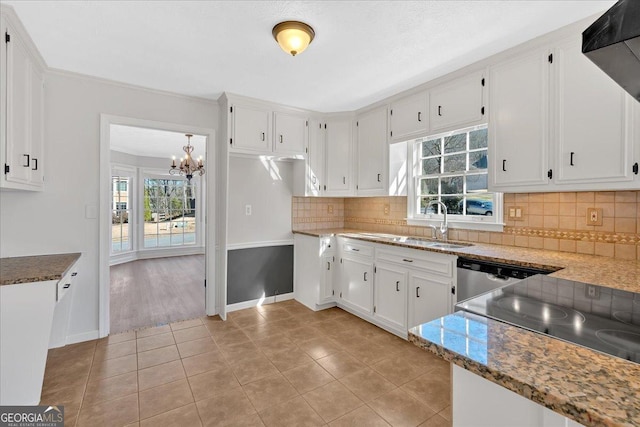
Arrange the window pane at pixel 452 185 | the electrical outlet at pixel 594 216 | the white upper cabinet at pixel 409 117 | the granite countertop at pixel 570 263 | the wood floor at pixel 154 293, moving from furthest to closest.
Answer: the wood floor at pixel 154 293 < the window pane at pixel 452 185 < the white upper cabinet at pixel 409 117 < the electrical outlet at pixel 594 216 < the granite countertop at pixel 570 263

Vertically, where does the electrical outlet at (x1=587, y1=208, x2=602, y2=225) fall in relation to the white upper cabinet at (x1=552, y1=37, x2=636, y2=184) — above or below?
below

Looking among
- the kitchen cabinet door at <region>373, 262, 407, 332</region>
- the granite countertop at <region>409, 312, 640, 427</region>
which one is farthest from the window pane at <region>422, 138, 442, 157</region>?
the granite countertop at <region>409, 312, 640, 427</region>

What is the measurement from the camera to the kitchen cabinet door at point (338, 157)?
152 inches

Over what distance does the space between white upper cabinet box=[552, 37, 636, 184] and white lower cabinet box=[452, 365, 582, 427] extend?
1939mm

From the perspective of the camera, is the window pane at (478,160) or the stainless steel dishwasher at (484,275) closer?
the stainless steel dishwasher at (484,275)

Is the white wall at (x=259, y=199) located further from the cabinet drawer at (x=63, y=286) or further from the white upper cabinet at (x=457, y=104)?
the white upper cabinet at (x=457, y=104)

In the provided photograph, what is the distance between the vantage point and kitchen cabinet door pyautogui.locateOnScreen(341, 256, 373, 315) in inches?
125

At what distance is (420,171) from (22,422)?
3.71 m

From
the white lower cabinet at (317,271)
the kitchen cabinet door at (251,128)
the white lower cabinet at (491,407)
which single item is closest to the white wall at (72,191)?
the kitchen cabinet door at (251,128)

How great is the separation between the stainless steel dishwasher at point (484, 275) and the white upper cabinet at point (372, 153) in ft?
4.57

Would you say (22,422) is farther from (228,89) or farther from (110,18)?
(228,89)

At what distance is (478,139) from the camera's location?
114 inches

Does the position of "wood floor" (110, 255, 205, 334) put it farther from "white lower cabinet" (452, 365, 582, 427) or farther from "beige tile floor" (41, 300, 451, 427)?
"white lower cabinet" (452, 365, 582, 427)

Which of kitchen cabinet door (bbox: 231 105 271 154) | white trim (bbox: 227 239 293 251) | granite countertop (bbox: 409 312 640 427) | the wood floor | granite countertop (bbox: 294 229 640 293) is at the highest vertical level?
kitchen cabinet door (bbox: 231 105 271 154)
